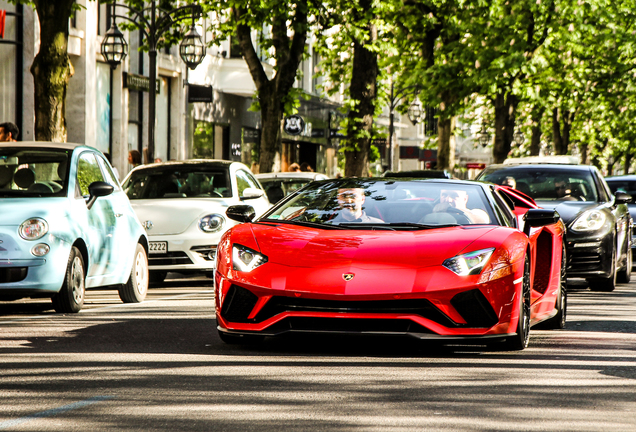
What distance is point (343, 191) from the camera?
8.62 m

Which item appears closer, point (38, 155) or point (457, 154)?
point (38, 155)

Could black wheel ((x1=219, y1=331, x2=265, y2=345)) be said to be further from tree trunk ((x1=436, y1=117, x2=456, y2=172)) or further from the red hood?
tree trunk ((x1=436, y1=117, x2=456, y2=172))

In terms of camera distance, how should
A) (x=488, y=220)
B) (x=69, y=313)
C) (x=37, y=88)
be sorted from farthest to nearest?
(x=37, y=88), (x=69, y=313), (x=488, y=220)

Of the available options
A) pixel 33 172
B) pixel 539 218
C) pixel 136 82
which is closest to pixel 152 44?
pixel 136 82

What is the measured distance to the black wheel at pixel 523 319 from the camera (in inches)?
298

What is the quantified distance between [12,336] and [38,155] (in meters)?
2.91

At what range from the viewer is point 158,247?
1396 centimetres

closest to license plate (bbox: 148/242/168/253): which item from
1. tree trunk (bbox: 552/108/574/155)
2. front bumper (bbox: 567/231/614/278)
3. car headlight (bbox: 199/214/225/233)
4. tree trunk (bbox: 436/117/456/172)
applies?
car headlight (bbox: 199/214/225/233)

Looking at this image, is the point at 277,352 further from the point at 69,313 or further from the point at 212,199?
the point at 212,199

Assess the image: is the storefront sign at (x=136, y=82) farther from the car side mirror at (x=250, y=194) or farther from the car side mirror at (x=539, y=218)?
the car side mirror at (x=539, y=218)

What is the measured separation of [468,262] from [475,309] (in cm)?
30

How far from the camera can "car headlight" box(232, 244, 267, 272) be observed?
745 cm

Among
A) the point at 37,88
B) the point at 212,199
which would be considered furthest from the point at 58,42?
the point at 212,199

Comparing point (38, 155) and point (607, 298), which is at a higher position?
point (38, 155)
